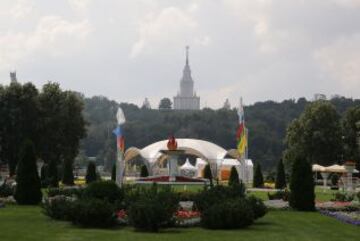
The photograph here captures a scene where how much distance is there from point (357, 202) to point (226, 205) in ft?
32.3

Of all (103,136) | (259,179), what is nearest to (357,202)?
(259,179)

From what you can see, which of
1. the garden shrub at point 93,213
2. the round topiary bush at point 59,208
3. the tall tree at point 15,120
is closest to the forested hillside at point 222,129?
the tall tree at point 15,120

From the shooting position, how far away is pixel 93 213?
1574 cm

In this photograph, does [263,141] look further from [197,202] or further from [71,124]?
[197,202]

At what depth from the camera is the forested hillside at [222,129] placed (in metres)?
107

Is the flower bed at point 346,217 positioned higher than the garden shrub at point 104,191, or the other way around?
the garden shrub at point 104,191

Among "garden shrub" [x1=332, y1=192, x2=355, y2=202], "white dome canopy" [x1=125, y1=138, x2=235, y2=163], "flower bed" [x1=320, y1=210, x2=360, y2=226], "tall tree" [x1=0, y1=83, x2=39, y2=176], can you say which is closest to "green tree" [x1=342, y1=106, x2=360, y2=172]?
"white dome canopy" [x1=125, y1=138, x2=235, y2=163]

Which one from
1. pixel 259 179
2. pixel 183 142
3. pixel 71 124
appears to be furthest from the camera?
pixel 183 142

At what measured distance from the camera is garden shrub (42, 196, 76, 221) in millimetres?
16572

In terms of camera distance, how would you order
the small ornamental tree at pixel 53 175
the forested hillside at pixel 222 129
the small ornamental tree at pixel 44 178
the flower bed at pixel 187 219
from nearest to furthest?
the flower bed at pixel 187 219
the small ornamental tree at pixel 53 175
the small ornamental tree at pixel 44 178
the forested hillside at pixel 222 129

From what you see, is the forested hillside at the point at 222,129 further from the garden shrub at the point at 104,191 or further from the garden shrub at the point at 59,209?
the garden shrub at the point at 59,209

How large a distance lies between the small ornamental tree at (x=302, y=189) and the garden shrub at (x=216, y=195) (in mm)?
4976

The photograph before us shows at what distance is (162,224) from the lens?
1564cm

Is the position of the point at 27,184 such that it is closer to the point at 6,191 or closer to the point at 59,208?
the point at 6,191
